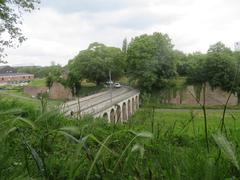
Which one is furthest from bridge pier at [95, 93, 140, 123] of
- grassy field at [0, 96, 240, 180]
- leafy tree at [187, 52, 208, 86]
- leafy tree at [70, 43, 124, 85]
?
leafy tree at [187, 52, 208, 86]

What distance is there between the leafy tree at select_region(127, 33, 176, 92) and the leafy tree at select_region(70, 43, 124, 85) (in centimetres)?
317

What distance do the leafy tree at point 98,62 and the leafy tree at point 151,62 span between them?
125 inches

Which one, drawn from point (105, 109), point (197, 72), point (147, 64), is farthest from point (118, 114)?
point (197, 72)

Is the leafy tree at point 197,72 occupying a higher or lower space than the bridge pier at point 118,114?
lower

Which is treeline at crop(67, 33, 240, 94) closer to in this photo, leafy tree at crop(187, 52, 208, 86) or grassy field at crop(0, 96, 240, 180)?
leafy tree at crop(187, 52, 208, 86)

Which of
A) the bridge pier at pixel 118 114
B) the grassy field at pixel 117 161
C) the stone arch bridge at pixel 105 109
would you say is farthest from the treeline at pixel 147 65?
the grassy field at pixel 117 161

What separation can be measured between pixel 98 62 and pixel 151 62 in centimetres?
786

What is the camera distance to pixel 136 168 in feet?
5.80

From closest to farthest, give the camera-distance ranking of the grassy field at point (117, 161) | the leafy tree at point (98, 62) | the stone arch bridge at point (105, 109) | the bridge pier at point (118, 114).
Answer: the grassy field at point (117, 161), the bridge pier at point (118, 114), the stone arch bridge at point (105, 109), the leafy tree at point (98, 62)

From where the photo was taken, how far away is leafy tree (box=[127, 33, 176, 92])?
4981cm

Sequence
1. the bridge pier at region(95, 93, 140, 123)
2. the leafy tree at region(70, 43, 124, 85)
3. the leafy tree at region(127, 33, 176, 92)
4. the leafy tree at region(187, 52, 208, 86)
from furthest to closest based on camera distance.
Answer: the leafy tree at region(187, 52, 208, 86) < the leafy tree at region(70, 43, 124, 85) < the leafy tree at region(127, 33, 176, 92) < the bridge pier at region(95, 93, 140, 123)

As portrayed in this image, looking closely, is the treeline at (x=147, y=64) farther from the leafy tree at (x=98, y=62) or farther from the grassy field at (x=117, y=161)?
the grassy field at (x=117, y=161)

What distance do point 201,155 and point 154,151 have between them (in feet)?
1.44

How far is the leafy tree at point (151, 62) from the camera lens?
4981cm
